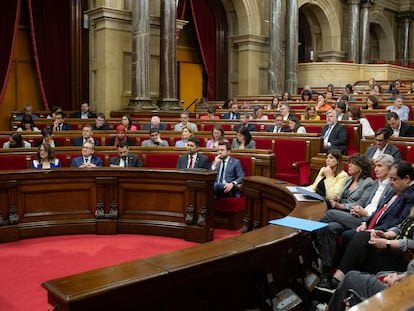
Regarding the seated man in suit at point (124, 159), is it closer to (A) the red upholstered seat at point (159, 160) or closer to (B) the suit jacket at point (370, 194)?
(A) the red upholstered seat at point (159, 160)

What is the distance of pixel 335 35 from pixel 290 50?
4.15 meters

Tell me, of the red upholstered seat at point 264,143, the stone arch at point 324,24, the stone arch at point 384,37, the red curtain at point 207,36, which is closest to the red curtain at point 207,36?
the red curtain at point 207,36

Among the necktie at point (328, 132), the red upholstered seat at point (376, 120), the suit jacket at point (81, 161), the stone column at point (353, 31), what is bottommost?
the suit jacket at point (81, 161)

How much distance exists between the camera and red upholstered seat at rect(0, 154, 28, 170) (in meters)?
5.44

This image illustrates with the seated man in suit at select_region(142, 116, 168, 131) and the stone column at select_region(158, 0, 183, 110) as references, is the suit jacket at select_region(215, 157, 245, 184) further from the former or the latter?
the stone column at select_region(158, 0, 183, 110)

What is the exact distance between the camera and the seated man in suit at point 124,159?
5402 mm

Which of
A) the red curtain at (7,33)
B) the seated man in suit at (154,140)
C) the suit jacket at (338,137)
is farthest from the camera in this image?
the red curtain at (7,33)

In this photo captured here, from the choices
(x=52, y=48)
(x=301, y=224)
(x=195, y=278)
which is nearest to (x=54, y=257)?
(x=301, y=224)

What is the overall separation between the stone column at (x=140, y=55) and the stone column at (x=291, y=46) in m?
4.98

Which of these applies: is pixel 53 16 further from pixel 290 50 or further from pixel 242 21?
pixel 290 50

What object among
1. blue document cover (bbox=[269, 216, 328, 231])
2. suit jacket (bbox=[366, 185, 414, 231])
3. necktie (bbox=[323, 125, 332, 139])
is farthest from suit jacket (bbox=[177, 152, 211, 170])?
blue document cover (bbox=[269, 216, 328, 231])

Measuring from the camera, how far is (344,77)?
49.5ft

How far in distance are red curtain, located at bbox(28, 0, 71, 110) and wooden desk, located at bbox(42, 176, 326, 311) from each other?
986 cm

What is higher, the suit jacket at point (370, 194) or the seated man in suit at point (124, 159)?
the seated man in suit at point (124, 159)
